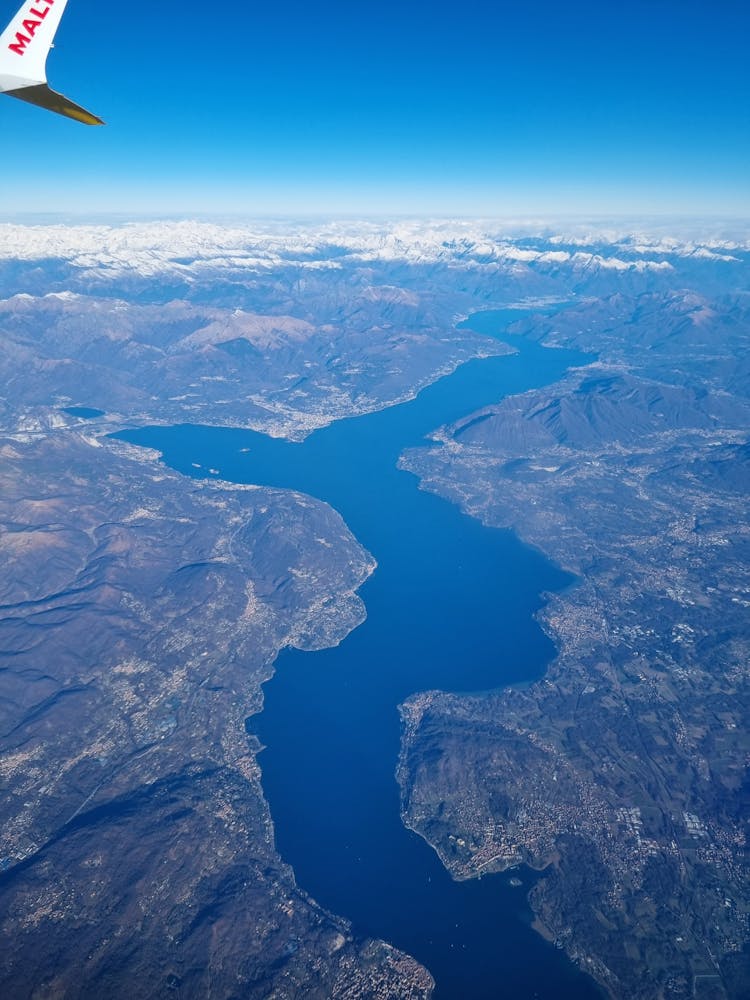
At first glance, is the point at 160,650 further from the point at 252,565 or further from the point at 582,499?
the point at 582,499

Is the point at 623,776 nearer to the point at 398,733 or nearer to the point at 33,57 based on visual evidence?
the point at 398,733

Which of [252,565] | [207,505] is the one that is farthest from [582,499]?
[207,505]

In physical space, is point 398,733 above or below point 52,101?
below

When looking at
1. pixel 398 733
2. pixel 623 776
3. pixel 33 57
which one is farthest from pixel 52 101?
pixel 398 733

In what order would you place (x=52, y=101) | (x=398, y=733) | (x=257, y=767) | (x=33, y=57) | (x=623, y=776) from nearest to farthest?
(x=52, y=101)
(x=33, y=57)
(x=623, y=776)
(x=257, y=767)
(x=398, y=733)

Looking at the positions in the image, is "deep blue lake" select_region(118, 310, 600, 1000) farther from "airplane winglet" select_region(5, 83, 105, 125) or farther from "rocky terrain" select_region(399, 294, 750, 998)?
"airplane winglet" select_region(5, 83, 105, 125)

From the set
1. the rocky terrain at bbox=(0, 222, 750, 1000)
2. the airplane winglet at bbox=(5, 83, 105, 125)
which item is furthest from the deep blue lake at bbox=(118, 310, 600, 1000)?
the airplane winglet at bbox=(5, 83, 105, 125)
